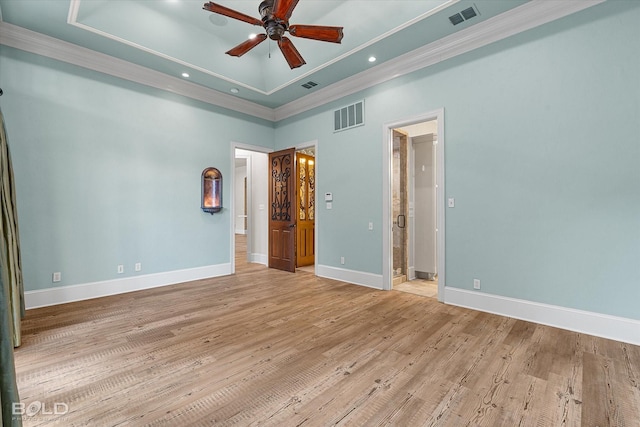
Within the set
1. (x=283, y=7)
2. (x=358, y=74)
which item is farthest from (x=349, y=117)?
(x=283, y=7)

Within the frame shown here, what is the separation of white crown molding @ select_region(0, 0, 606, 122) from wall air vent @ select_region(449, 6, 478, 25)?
8.5 inches

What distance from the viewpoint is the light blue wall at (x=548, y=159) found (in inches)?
108

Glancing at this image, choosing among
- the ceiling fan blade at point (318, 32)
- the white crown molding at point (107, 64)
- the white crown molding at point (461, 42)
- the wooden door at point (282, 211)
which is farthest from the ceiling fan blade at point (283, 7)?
the wooden door at point (282, 211)

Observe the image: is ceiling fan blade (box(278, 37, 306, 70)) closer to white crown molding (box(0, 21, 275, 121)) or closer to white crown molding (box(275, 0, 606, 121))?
white crown molding (box(275, 0, 606, 121))

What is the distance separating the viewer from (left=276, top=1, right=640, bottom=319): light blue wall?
9.00ft

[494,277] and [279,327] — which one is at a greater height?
[494,277]

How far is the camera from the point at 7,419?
0.87 metres

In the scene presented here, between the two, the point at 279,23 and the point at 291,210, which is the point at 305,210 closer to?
the point at 291,210

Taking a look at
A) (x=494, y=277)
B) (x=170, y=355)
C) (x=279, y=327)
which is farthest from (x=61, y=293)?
(x=494, y=277)

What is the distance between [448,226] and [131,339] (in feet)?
12.9

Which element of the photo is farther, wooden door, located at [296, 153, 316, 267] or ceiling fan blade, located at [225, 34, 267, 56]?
wooden door, located at [296, 153, 316, 267]

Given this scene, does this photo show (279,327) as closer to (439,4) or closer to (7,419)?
(7,419)

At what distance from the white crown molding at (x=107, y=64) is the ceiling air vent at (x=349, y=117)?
6.28 feet

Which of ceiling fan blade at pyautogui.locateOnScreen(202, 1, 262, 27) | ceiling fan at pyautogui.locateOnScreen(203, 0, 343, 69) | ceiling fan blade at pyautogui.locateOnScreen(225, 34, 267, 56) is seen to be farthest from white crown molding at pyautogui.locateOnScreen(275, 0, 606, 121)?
ceiling fan blade at pyautogui.locateOnScreen(202, 1, 262, 27)
